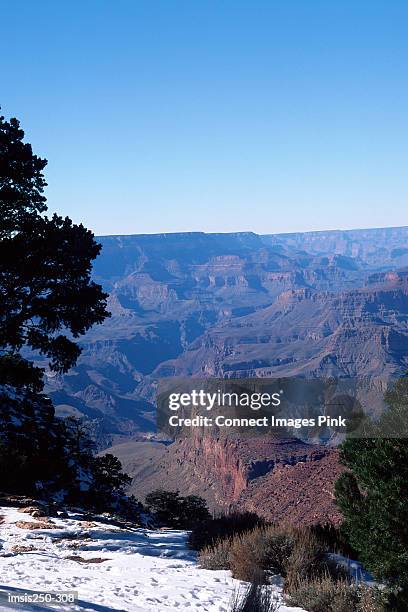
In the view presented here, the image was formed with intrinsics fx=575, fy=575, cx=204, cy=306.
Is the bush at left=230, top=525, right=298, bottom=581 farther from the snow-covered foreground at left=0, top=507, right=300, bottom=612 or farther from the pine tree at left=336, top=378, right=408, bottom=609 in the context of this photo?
the pine tree at left=336, top=378, right=408, bottom=609

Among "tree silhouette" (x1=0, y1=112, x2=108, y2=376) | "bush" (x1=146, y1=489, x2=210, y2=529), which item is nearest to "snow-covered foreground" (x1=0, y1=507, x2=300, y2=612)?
"tree silhouette" (x1=0, y1=112, x2=108, y2=376)

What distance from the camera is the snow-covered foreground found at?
7.70 m

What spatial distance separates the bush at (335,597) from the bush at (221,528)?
9.07ft

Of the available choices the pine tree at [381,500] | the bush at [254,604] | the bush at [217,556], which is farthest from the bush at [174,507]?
the bush at [254,604]

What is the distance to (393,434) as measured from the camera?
954 cm

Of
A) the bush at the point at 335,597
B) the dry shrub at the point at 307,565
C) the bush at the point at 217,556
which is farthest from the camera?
the bush at the point at 217,556

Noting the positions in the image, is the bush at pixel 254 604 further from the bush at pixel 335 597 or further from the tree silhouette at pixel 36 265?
the tree silhouette at pixel 36 265

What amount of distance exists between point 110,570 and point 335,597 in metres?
3.57

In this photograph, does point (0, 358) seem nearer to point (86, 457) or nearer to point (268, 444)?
point (86, 457)

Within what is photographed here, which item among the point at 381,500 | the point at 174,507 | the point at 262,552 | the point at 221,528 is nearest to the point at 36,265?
the point at 221,528

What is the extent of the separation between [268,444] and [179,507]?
36453 millimetres

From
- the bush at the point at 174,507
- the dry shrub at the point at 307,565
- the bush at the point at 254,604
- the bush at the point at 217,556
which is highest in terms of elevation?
the bush at the point at 254,604

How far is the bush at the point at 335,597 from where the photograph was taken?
7461 millimetres

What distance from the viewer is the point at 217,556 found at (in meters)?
9.65
